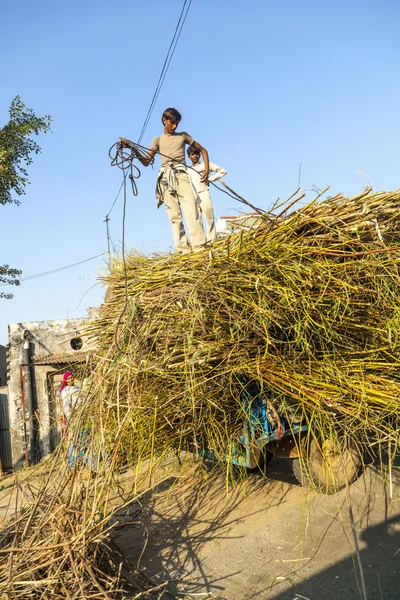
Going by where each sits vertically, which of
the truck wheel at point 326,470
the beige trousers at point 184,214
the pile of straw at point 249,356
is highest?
the beige trousers at point 184,214

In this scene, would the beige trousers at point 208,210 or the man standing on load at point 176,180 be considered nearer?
the man standing on load at point 176,180

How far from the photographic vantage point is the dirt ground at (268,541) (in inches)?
142

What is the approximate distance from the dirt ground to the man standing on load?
249 centimetres

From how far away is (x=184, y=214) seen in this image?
548 cm

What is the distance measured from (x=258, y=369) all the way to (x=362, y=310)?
35.2 inches

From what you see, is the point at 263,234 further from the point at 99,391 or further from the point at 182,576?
the point at 182,576

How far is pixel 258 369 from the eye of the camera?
3561mm

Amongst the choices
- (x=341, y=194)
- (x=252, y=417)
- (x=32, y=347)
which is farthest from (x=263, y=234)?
(x=32, y=347)

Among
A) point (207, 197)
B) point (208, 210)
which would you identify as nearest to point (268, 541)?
point (208, 210)

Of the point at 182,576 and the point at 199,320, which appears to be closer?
the point at 199,320

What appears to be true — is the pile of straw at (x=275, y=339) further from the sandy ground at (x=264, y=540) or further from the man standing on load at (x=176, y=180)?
the man standing on load at (x=176, y=180)

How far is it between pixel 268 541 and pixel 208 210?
338 centimetres

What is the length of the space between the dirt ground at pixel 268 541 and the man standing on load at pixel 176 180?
2.49 metres

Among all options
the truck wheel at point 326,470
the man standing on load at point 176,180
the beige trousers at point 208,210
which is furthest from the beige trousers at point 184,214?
the truck wheel at point 326,470
